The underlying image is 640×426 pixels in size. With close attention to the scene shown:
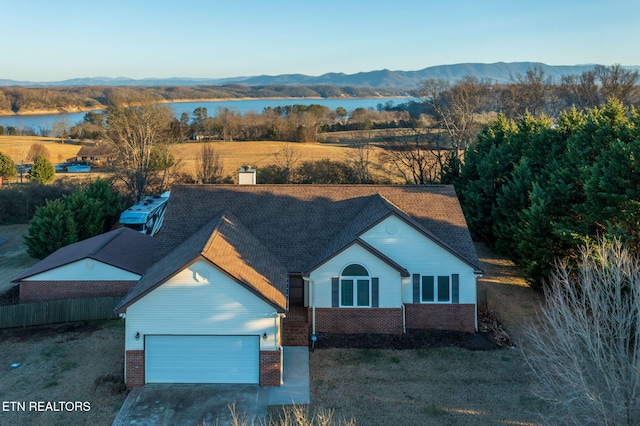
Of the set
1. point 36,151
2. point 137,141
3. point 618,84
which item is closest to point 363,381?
point 137,141

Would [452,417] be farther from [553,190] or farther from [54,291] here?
[54,291]

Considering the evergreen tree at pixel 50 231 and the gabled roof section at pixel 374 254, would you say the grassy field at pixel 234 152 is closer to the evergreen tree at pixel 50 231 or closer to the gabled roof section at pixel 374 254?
the evergreen tree at pixel 50 231

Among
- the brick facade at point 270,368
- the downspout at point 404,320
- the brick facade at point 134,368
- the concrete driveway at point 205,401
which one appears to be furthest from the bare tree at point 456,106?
the brick facade at point 134,368

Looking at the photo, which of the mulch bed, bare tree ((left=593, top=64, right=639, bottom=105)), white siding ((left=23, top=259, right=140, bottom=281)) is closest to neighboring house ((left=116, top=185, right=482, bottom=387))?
the mulch bed

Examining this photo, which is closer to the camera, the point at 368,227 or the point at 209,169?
the point at 368,227

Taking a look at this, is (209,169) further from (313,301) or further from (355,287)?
(355,287)
